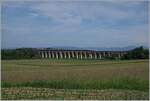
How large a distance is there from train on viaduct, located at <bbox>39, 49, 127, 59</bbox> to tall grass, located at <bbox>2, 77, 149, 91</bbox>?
3.04 feet

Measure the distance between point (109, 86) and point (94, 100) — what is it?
2.82 m

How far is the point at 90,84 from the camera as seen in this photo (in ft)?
38.0

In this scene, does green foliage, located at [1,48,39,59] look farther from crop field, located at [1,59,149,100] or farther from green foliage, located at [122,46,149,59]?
green foliage, located at [122,46,149,59]

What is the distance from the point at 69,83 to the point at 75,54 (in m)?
1.12

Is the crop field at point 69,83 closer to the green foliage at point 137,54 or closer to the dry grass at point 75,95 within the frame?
the dry grass at point 75,95

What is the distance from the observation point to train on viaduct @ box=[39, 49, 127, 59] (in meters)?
11.7

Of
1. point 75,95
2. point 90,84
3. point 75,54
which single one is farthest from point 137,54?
point 75,95

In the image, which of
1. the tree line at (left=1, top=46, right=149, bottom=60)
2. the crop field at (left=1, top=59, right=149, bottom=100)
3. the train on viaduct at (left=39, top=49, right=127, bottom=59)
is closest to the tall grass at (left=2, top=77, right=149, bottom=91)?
the crop field at (left=1, top=59, right=149, bottom=100)

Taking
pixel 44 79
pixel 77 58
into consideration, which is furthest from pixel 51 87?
pixel 77 58

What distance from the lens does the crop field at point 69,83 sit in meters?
9.57

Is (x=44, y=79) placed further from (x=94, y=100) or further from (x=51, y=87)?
(x=94, y=100)

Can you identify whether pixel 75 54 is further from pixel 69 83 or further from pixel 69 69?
pixel 69 69

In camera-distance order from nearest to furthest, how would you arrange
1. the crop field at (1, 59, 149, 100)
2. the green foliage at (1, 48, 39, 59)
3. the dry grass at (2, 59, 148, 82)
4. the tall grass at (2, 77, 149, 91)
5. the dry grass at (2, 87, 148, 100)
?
the dry grass at (2, 87, 148, 100) → the crop field at (1, 59, 149, 100) → the tall grass at (2, 77, 149, 91) → the green foliage at (1, 48, 39, 59) → the dry grass at (2, 59, 148, 82)

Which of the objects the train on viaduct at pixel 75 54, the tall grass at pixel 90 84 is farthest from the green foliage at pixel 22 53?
the tall grass at pixel 90 84
